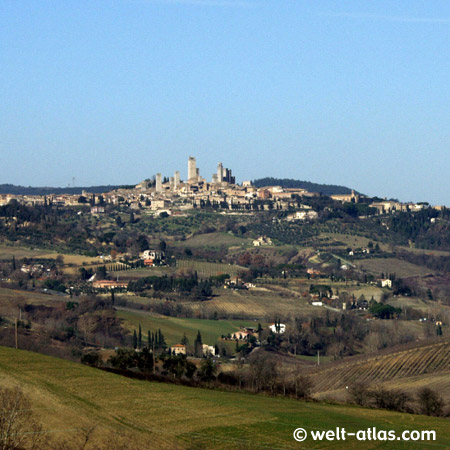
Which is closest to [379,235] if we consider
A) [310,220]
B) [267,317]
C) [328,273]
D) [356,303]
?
[310,220]

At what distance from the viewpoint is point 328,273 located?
13938 cm

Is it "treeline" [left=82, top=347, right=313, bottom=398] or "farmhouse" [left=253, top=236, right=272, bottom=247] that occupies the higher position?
"farmhouse" [left=253, top=236, right=272, bottom=247]

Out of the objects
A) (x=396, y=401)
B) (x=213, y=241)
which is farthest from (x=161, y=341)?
(x=213, y=241)

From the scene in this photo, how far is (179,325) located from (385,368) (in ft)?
98.0

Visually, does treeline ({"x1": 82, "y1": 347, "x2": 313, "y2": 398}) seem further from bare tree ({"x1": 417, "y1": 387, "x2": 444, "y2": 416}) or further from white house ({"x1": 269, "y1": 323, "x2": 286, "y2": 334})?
white house ({"x1": 269, "y1": 323, "x2": 286, "y2": 334})

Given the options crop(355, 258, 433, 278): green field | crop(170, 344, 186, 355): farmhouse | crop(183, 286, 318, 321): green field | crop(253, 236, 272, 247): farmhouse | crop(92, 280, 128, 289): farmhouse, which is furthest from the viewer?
crop(253, 236, 272, 247): farmhouse

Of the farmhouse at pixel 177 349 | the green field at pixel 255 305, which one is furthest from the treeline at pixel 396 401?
the green field at pixel 255 305

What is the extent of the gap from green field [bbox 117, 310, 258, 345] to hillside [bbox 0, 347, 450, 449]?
41220 millimetres

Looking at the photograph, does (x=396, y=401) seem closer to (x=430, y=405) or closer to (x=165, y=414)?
(x=430, y=405)

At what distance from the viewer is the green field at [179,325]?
86181 millimetres

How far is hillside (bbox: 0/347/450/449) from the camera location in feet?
100

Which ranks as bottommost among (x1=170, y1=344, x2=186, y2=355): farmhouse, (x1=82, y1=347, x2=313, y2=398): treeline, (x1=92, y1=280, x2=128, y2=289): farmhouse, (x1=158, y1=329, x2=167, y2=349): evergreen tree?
(x1=170, y1=344, x2=186, y2=355): farmhouse

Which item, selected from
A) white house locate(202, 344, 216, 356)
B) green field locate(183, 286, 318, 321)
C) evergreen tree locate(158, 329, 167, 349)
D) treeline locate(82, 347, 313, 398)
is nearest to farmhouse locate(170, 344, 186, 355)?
evergreen tree locate(158, 329, 167, 349)

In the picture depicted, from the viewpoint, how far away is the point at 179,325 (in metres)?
93.4
